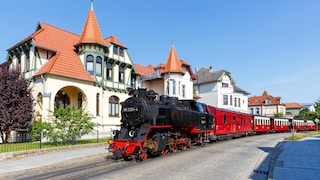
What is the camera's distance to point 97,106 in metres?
24.4

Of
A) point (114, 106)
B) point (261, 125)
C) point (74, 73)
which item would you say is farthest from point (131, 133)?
point (261, 125)

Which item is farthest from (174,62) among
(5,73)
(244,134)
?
(5,73)

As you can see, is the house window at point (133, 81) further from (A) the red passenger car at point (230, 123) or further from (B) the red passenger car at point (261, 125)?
(B) the red passenger car at point (261, 125)

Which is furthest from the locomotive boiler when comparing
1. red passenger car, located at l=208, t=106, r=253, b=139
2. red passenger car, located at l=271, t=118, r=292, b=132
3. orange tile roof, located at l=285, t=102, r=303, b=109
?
orange tile roof, located at l=285, t=102, r=303, b=109

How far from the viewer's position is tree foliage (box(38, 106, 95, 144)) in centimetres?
1600

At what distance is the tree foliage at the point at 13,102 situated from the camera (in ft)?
57.7

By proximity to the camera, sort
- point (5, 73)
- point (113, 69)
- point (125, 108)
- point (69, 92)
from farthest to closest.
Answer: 1. point (113, 69)
2. point (69, 92)
3. point (5, 73)
4. point (125, 108)

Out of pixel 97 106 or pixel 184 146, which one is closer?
pixel 184 146

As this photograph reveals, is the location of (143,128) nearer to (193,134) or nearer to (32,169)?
(32,169)

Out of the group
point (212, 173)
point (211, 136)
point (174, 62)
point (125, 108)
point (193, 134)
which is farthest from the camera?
point (174, 62)

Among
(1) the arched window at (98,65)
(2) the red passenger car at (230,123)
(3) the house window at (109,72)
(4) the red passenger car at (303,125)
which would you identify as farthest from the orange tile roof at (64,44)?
(4) the red passenger car at (303,125)

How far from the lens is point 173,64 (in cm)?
3359

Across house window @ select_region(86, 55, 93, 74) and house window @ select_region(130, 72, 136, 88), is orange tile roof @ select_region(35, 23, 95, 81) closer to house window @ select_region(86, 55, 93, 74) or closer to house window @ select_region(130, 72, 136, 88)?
house window @ select_region(86, 55, 93, 74)

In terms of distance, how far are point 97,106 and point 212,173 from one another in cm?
1767
